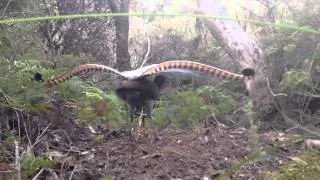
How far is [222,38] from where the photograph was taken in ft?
25.2

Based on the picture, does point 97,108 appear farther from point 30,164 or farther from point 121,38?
point 121,38

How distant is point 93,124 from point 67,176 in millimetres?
1319

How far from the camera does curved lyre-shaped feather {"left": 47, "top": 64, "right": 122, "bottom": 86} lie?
3420 millimetres

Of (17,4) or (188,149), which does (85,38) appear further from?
(188,149)

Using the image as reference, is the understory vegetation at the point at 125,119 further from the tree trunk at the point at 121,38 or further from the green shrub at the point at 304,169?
the tree trunk at the point at 121,38

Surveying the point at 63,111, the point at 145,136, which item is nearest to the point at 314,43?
the point at 145,136

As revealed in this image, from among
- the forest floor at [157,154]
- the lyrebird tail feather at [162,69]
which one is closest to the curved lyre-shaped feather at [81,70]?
the lyrebird tail feather at [162,69]

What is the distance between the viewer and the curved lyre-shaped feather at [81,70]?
3420mm

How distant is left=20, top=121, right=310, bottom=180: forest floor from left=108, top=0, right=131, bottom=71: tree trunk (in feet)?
12.2

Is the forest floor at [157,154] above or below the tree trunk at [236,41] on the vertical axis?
below

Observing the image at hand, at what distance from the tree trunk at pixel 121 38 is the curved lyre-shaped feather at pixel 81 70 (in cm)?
412

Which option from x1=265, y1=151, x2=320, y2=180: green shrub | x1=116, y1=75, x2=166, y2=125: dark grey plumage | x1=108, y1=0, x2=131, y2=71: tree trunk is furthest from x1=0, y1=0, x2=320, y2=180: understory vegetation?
x1=108, y1=0, x2=131, y2=71: tree trunk

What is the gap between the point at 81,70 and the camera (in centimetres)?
343

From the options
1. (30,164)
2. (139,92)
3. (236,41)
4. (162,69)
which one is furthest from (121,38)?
(30,164)
